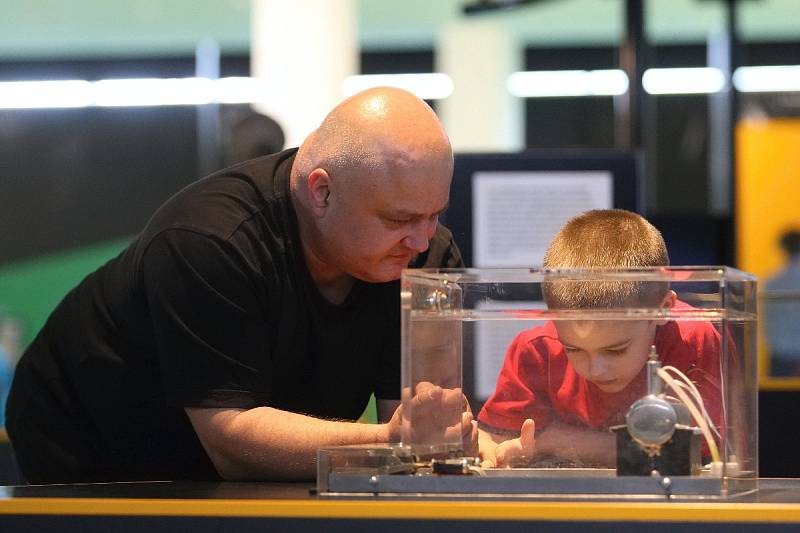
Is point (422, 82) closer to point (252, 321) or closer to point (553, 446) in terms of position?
point (252, 321)

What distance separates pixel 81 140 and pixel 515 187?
465cm

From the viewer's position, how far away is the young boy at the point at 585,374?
154 cm

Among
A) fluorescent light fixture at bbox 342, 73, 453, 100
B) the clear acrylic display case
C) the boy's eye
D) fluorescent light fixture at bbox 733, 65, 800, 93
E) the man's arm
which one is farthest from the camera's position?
fluorescent light fixture at bbox 342, 73, 453, 100

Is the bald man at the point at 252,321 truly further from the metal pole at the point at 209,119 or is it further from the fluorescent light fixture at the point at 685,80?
the metal pole at the point at 209,119

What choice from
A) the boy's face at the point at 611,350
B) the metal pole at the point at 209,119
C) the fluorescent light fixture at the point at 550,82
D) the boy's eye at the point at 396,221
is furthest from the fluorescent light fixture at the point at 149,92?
the boy's face at the point at 611,350

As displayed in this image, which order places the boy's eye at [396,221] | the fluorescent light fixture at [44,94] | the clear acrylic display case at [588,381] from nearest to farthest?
the clear acrylic display case at [588,381] → the boy's eye at [396,221] → the fluorescent light fixture at [44,94]

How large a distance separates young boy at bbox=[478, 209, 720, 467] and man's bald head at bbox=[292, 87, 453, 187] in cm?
35

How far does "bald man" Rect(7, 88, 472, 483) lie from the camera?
1.81 m

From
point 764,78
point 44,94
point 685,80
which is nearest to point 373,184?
point 685,80

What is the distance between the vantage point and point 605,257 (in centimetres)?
170

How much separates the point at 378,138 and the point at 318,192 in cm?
14

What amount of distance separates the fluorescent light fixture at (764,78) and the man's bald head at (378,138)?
19.7ft

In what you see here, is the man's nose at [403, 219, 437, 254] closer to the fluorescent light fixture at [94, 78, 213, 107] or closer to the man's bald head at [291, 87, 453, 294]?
the man's bald head at [291, 87, 453, 294]

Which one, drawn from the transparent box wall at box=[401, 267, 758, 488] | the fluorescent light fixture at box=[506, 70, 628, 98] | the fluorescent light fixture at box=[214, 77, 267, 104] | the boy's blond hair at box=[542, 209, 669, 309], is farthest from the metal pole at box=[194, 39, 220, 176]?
the transparent box wall at box=[401, 267, 758, 488]
